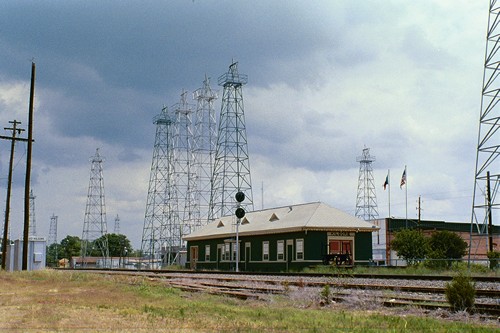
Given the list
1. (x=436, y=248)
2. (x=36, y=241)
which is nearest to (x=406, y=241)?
(x=436, y=248)

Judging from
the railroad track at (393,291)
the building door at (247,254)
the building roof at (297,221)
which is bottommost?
the railroad track at (393,291)

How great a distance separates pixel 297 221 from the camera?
139 feet

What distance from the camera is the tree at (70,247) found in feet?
501

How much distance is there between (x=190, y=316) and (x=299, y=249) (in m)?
29.3

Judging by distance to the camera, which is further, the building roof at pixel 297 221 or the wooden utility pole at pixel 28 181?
the building roof at pixel 297 221

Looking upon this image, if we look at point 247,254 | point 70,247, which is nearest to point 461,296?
point 247,254

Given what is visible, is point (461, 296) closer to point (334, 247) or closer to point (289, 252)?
point (334, 247)

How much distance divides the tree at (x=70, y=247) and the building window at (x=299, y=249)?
10786cm

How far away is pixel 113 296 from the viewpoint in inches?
676

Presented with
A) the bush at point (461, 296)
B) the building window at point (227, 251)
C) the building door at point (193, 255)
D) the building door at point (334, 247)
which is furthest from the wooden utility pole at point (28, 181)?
the bush at point (461, 296)

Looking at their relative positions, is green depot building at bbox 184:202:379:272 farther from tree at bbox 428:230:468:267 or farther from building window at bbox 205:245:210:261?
tree at bbox 428:230:468:267

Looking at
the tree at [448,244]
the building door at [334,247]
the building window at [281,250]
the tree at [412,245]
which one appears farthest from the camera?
the tree at [448,244]

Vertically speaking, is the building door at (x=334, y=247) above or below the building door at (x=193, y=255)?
above

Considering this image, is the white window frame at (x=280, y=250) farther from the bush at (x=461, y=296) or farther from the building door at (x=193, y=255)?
the bush at (x=461, y=296)
